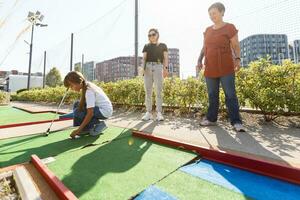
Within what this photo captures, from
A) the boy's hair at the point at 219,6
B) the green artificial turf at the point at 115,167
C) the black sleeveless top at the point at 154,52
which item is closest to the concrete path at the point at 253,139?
the green artificial turf at the point at 115,167

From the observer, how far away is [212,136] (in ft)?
9.73

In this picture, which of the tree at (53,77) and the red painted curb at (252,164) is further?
the tree at (53,77)

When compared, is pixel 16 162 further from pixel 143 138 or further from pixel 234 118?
pixel 234 118

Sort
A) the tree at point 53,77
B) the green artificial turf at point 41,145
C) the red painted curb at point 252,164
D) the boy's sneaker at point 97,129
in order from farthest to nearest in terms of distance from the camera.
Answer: the tree at point 53,77 → the boy's sneaker at point 97,129 → the green artificial turf at point 41,145 → the red painted curb at point 252,164

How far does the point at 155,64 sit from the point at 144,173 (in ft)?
10.00

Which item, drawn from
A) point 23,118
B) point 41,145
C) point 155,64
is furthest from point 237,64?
point 23,118

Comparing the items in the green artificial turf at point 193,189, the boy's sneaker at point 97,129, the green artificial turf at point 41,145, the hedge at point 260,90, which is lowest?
the green artificial turf at point 193,189

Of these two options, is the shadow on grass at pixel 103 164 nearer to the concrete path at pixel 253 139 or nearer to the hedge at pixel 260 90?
the concrete path at pixel 253 139

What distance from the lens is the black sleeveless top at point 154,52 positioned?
4.46 metres

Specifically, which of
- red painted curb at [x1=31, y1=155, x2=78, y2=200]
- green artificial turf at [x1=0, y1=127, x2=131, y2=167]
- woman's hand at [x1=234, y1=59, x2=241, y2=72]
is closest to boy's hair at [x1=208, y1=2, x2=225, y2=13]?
woman's hand at [x1=234, y1=59, x2=241, y2=72]

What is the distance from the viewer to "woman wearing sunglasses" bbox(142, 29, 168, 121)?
4.43 m

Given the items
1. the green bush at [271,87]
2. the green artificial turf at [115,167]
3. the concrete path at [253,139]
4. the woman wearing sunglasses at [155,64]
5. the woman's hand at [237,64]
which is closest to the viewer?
the green artificial turf at [115,167]

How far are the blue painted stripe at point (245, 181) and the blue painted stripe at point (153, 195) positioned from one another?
390mm

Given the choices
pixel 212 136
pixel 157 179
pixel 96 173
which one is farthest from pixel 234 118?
pixel 96 173
